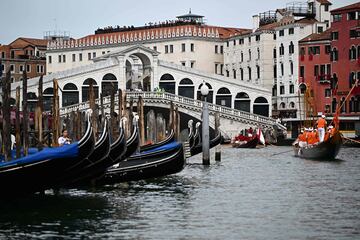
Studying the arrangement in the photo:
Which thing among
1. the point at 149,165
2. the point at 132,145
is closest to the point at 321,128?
the point at 149,165

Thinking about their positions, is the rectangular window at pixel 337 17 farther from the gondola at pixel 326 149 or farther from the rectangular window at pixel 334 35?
the gondola at pixel 326 149

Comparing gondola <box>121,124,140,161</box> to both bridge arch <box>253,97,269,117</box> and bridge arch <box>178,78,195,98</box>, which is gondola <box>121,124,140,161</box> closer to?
bridge arch <box>253,97,269,117</box>

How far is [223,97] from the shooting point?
204 ft

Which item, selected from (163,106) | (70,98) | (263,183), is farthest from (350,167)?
(70,98)

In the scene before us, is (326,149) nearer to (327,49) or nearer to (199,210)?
(199,210)

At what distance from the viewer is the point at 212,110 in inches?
2261

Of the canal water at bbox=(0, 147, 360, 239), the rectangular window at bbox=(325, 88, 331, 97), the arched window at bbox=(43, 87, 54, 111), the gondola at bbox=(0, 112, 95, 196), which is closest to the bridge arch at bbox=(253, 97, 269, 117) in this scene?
the rectangular window at bbox=(325, 88, 331, 97)

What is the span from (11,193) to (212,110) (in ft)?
125

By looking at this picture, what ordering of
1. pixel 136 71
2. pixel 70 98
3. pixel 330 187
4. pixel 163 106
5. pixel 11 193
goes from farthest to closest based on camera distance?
pixel 136 71 < pixel 70 98 < pixel 163 106 < pixel 330 187 < pixel 11 193

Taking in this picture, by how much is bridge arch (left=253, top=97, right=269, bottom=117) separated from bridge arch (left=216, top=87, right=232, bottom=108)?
1372 millimetres

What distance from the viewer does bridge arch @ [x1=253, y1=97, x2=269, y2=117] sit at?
61.9 m

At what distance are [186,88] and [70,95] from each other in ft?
19.9

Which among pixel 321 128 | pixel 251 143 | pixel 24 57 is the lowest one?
pixel 251 143

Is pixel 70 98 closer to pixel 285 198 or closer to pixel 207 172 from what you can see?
pixel 207 172
